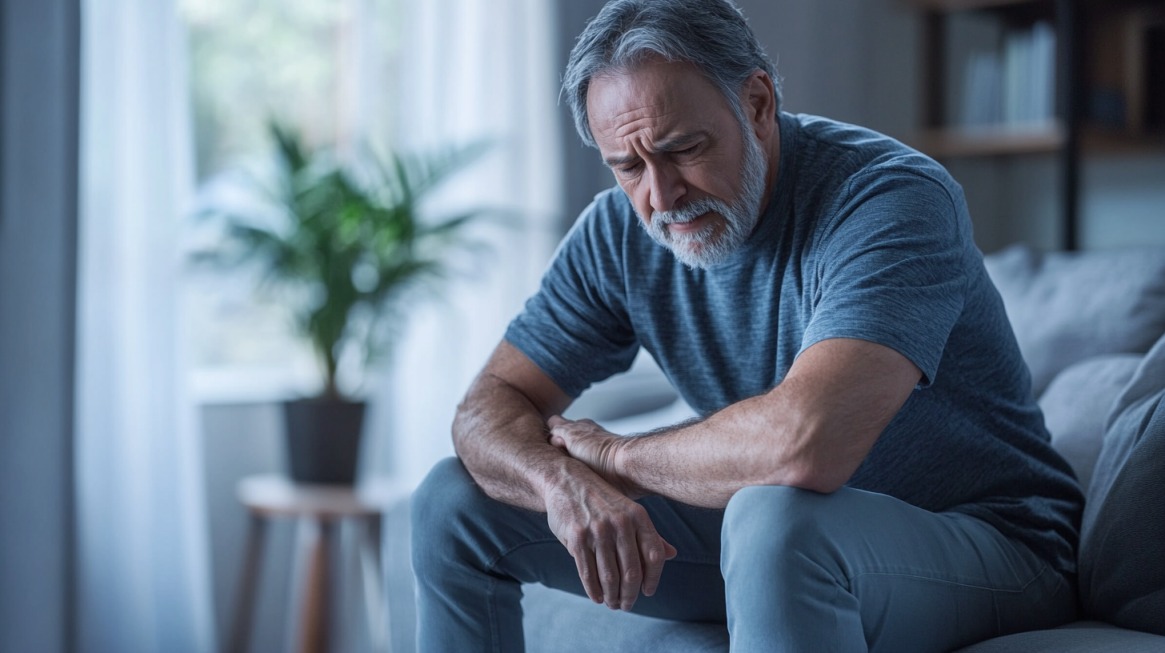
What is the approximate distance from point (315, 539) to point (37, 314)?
0.68 m

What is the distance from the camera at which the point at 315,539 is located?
2.22m

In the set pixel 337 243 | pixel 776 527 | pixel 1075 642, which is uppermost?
pixel 337 243

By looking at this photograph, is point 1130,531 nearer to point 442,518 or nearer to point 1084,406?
point 1084,406

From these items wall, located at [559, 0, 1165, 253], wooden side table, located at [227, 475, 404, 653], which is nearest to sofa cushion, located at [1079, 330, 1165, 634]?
wooden side table, located at [227, 475, 404, 653]

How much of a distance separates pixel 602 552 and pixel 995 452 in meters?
0.47

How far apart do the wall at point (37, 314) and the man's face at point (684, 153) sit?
4.14 ft

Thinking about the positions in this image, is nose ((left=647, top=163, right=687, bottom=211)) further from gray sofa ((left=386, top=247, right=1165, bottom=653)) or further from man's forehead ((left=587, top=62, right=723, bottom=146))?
gray sofa ((left=386, top=247, right=1165, bottom=653))

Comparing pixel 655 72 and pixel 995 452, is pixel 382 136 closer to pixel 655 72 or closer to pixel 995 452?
pixel 655 72

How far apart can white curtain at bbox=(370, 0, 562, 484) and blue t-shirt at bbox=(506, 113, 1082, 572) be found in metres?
1.20

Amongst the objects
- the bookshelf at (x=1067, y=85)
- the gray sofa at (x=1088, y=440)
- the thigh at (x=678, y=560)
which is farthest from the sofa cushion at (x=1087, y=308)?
the bookshelf at (x=1067, y=85)

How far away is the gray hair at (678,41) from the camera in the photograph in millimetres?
1188

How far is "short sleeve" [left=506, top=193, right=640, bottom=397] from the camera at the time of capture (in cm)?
141

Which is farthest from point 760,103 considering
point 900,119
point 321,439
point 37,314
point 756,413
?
point 900,119

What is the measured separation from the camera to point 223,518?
101 inches
